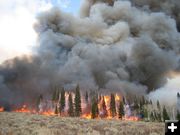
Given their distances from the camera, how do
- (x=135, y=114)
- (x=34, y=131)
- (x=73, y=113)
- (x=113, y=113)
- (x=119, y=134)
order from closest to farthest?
(x=34, y=131) → (x=119, y=134) → (x=73, y=113) → (x=113, y=113) → (x=135, y=114)

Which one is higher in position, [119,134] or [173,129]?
[173,129]

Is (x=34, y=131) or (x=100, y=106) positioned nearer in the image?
(x=34, y=131)

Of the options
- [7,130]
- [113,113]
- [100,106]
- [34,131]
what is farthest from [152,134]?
[100,106]

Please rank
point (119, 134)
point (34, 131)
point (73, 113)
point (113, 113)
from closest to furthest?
point (34, 131), point (119, 134), point (73, 113), point (113, 113)

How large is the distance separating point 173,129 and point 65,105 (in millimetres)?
→ 119309

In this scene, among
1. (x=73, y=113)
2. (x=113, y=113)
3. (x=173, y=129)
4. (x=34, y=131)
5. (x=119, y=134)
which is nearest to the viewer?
(x=173, y=129)

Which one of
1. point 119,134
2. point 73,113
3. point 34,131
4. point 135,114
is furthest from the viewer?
point 135,114

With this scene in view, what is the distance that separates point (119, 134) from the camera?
35156 millimetres

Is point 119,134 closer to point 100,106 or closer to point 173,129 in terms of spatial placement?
point 173,129

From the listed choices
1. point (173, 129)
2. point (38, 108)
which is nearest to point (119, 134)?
point (173, 129)

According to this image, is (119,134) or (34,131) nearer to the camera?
(34,131)

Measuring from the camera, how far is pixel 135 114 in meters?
145

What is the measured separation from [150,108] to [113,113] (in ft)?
95.6

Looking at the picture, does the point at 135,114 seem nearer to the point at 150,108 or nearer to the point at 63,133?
the point at 150,108
